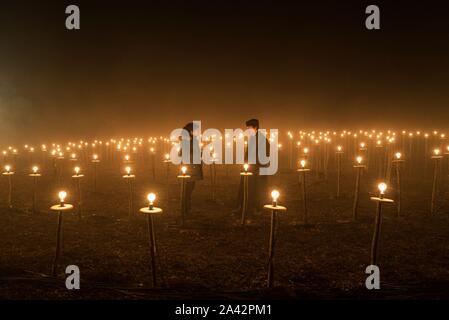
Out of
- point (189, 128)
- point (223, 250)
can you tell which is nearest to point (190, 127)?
point (189, 128)

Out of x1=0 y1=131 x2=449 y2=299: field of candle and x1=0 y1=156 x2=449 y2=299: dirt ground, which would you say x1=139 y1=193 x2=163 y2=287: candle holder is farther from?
x1=0 y1=156 x2=449 y2=299: dirt ground

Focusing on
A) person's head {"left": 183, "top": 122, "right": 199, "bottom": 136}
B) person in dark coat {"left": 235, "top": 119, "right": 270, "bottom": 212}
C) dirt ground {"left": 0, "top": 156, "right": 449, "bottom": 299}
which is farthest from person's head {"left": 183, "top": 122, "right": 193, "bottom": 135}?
dirt ground {"left": 0, "top": 156, "right": 449, "bottom": 299}

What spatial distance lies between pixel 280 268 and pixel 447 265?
258 cm

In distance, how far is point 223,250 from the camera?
726 cm

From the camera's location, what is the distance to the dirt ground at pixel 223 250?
5.43 meters

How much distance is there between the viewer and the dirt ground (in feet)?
17.8

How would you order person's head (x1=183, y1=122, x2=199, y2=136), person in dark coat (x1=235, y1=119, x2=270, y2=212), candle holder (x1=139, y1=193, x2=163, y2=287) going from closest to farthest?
candle holder (x1=139, y1=193, x2=163, y2=287) < person in dark coat (x1=235, y1=119, x2=270, y2=212) < person's head (x1=183, y1=122, x2=199, y2=136)

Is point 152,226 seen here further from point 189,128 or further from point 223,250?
point 189,128

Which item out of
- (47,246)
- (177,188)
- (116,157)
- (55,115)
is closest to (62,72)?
(55,115)

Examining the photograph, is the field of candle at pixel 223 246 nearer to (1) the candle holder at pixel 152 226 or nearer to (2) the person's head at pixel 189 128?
(1) the candle holder at pixel 152 226
